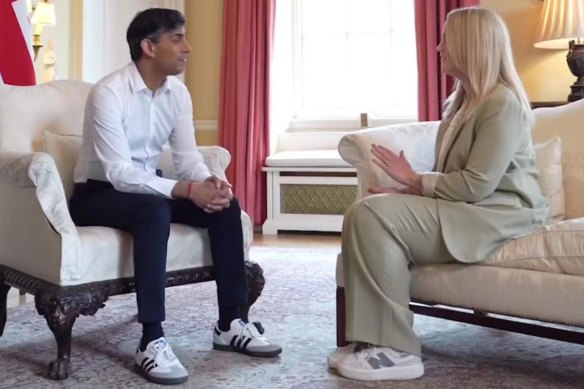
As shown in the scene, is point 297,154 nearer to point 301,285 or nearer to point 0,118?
point 301,285

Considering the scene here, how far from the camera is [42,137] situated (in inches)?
101

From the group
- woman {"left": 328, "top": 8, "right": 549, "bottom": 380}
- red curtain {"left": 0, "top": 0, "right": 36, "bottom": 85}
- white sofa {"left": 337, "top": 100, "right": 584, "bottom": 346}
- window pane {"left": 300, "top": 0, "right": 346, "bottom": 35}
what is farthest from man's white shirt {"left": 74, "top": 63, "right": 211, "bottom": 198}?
window pane {"left": 300, "top": 0, "right": 346, "bottom": 35}

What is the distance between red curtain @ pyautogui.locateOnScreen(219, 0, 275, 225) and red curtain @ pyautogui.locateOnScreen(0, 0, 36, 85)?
194 cm

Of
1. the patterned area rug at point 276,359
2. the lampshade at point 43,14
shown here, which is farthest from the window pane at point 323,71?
the patterned area rug at point 276,359

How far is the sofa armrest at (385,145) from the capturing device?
2289 mm

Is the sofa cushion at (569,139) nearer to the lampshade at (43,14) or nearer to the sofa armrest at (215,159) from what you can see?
the sofa armrest at (215,159)

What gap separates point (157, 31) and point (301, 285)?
4.90ft

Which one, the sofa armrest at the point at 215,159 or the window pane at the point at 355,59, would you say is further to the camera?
the window pane at the point at 355,59

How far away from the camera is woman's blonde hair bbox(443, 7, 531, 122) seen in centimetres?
205

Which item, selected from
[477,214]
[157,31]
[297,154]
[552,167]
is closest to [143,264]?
[157,31]

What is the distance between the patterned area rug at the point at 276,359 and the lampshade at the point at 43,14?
174 centimetres

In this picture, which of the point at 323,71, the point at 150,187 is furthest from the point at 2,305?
the point at 323,71

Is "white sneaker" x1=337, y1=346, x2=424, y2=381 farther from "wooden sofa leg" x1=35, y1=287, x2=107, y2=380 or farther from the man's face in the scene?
the man's face

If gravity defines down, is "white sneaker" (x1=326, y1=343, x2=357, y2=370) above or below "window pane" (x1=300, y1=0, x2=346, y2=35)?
below
